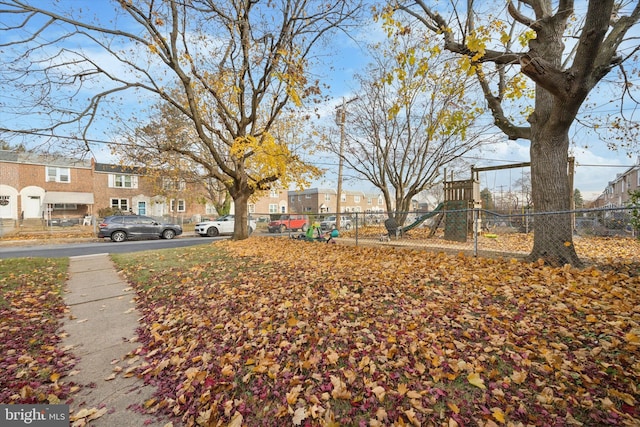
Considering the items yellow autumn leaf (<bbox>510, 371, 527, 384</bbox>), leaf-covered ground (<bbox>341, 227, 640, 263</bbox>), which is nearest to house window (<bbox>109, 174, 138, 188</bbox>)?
leaf-covered ground (<bbox>341, 227, 640, 263</bbox>)

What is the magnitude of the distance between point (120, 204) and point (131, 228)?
18.1 metres

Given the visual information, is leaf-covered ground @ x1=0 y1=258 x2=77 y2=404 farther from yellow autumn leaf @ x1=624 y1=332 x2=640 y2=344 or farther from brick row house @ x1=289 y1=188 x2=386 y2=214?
brick row house @ x1=289 y1=188 x2=386 y2=214

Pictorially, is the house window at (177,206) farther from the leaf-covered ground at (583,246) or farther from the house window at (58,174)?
the leaf-covered ground at (583,246)

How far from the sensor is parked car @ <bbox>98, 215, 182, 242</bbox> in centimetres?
1822

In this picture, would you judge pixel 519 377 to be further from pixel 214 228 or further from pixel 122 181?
pixel 122 181

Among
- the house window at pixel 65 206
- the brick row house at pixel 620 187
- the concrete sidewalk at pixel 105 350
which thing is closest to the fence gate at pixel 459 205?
the concrete sidewalk at pixel 105 350

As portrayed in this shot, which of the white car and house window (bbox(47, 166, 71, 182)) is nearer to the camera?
the white car

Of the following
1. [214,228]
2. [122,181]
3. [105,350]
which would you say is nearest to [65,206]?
[122,181]

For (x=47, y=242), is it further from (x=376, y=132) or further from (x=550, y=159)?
(x=550, y=159)

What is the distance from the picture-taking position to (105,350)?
3.71m

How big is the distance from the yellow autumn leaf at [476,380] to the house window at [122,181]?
126 ft

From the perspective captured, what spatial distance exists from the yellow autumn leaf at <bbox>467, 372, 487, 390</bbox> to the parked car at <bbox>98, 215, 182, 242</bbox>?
21.4 m

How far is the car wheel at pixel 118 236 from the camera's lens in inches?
722

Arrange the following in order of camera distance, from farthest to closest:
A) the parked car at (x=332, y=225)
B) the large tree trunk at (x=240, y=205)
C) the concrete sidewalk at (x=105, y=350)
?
1. the parked car at (x=332, y=225)
2. the large tree trunk at (x=240, y=205)
3. the concrete sidewalk at (x=105, y=350)
